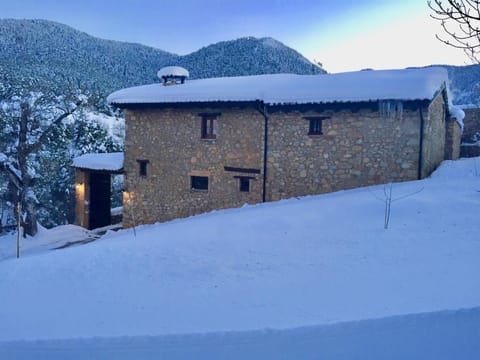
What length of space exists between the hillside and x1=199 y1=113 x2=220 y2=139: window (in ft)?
69.8

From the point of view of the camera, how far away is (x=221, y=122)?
11820mm

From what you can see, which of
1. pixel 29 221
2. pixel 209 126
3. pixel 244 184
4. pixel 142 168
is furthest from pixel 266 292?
pixel 29 221

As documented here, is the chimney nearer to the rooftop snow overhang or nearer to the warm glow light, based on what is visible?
the rooftop snow overhang

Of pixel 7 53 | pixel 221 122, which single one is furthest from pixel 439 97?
pixel 7 53

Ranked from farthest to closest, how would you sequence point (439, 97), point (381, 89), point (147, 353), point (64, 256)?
point (439, 97), point (381, 89), point (64, 256), point (147, 353)

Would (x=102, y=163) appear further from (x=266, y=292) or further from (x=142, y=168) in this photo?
(x=266, y=292)

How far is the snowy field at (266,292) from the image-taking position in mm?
3461

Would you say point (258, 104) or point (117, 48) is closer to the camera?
point (258, 104)

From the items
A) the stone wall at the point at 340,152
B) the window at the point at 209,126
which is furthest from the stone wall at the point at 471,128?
the window at the point at 209,126

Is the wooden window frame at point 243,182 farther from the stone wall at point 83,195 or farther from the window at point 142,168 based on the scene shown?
the stone wall at point 83,195

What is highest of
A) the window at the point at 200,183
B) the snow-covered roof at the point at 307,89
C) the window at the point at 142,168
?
the snow-covered roof at the point at 307,89

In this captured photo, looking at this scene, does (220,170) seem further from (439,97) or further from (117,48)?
Answer: (117,48)

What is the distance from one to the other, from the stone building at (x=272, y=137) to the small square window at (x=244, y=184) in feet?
0.10

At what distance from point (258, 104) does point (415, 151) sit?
171 inches
